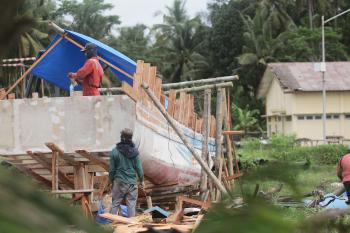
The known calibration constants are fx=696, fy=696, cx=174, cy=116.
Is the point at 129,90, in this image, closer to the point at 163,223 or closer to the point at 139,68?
the point at 139,68

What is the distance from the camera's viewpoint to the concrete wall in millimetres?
9992

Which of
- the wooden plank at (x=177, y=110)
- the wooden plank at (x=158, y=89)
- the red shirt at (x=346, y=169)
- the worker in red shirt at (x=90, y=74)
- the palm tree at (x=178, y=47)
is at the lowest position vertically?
the red shirt at (x=346, y=169)

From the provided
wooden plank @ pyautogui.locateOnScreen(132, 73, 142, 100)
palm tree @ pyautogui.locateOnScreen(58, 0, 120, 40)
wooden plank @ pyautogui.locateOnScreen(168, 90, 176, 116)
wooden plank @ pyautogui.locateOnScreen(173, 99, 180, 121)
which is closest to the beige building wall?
palm tree @ pyautogui.locateOnScreen(58, 0, 120, 40)

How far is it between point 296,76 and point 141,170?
132ft

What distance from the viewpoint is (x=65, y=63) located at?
43.0 ft

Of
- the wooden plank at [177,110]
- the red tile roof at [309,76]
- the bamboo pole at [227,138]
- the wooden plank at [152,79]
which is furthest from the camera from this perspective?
the red tile roof at [309,76]

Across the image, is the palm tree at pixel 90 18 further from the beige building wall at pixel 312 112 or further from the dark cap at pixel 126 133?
the dark cap at pixel 126 133

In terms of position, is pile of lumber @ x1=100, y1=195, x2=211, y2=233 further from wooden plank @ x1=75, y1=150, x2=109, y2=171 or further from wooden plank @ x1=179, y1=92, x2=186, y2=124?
wooden plank @ x1=179, y1=92, x2=186, y2=124

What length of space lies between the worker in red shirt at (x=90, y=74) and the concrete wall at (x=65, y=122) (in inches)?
22.9

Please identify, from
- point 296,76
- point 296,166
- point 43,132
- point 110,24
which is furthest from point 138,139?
point 110,24

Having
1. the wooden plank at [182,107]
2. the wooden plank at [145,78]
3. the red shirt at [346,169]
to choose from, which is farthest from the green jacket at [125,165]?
the red shirt at [346,169]

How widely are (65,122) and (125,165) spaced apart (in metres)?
1.09

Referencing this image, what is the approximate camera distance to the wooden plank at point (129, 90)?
9.45 m

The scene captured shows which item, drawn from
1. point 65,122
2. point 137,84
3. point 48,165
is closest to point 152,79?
point 137,84
